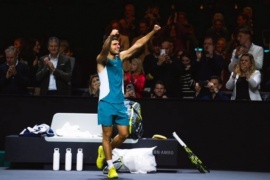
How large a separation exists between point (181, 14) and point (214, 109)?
265 centimetres

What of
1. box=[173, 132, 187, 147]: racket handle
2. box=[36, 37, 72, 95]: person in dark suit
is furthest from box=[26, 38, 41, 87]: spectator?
box=[173, 132, 187, 147]: racket handle

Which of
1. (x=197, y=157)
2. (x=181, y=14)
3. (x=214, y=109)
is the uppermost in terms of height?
(x=181, y=14)

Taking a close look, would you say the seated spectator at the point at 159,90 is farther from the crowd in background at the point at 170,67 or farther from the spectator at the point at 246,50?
the spectator at the point at 246,50

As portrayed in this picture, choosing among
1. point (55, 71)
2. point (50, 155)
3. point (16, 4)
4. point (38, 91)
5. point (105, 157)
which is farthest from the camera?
point (16, 4)

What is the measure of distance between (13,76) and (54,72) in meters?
0.75

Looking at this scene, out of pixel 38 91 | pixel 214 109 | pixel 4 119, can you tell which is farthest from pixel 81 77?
pixel 214 109

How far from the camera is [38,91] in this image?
1358 centimetres

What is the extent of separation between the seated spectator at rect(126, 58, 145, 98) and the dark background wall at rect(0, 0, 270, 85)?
194 centimetres

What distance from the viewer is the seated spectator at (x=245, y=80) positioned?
1224 cm

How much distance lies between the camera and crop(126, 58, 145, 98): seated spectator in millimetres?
13023

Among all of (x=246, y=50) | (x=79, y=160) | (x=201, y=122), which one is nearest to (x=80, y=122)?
(x=79, y=160)

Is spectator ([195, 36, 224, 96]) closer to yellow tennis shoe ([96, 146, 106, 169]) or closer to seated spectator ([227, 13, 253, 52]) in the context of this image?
seated spectator ([227, 13, 253, 52])

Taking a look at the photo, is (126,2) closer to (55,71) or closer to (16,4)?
(16,4)

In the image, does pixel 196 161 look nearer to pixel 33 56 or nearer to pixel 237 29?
pixel 237 29
